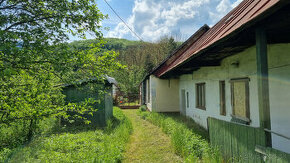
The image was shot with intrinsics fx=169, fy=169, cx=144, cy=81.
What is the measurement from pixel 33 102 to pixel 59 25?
1.59 meters

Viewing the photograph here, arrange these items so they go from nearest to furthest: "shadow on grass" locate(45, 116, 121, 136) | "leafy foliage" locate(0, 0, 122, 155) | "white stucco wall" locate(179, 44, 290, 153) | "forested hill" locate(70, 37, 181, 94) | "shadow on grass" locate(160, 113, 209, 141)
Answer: "leafy foliage" locate(0, 0, 122, 155), "white stucco wall" locate(179, 44, 290, 153), "shadow on grass" locate(160, 113, 209, 141), "shadow on grass" locate(45, 116, 121, 136), "forested hill" locate(70, 37, 181, 94)

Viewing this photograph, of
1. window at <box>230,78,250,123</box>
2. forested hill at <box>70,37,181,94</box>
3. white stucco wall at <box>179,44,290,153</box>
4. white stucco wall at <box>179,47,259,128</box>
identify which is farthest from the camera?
forested hill at <box>70,37,181,94</box>

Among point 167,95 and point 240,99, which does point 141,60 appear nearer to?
point 167,95

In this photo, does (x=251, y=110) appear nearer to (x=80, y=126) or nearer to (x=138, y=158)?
(x=138, y=158)

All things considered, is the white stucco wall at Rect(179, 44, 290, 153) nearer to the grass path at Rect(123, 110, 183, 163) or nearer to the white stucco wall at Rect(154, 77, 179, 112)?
the grass path at Rect(123, 110, 183, 163)

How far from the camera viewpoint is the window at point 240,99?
474 cm

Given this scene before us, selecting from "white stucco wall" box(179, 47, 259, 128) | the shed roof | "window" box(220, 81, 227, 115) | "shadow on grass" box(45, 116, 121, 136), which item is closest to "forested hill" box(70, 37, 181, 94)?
"shadow on grass" box(45, 116, 121, 136)

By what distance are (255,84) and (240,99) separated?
2.76 feet

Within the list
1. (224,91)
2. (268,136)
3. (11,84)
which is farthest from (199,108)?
(11,84)

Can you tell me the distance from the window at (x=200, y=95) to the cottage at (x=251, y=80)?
0.81m

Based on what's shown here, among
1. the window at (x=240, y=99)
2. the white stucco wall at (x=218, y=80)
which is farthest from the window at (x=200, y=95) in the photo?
the window at (x=240, y=99)

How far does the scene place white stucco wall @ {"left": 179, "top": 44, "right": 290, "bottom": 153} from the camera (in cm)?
342

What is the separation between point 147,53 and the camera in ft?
102

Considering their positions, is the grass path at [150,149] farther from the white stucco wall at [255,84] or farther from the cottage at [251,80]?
the white stucco wall at [255,84]
